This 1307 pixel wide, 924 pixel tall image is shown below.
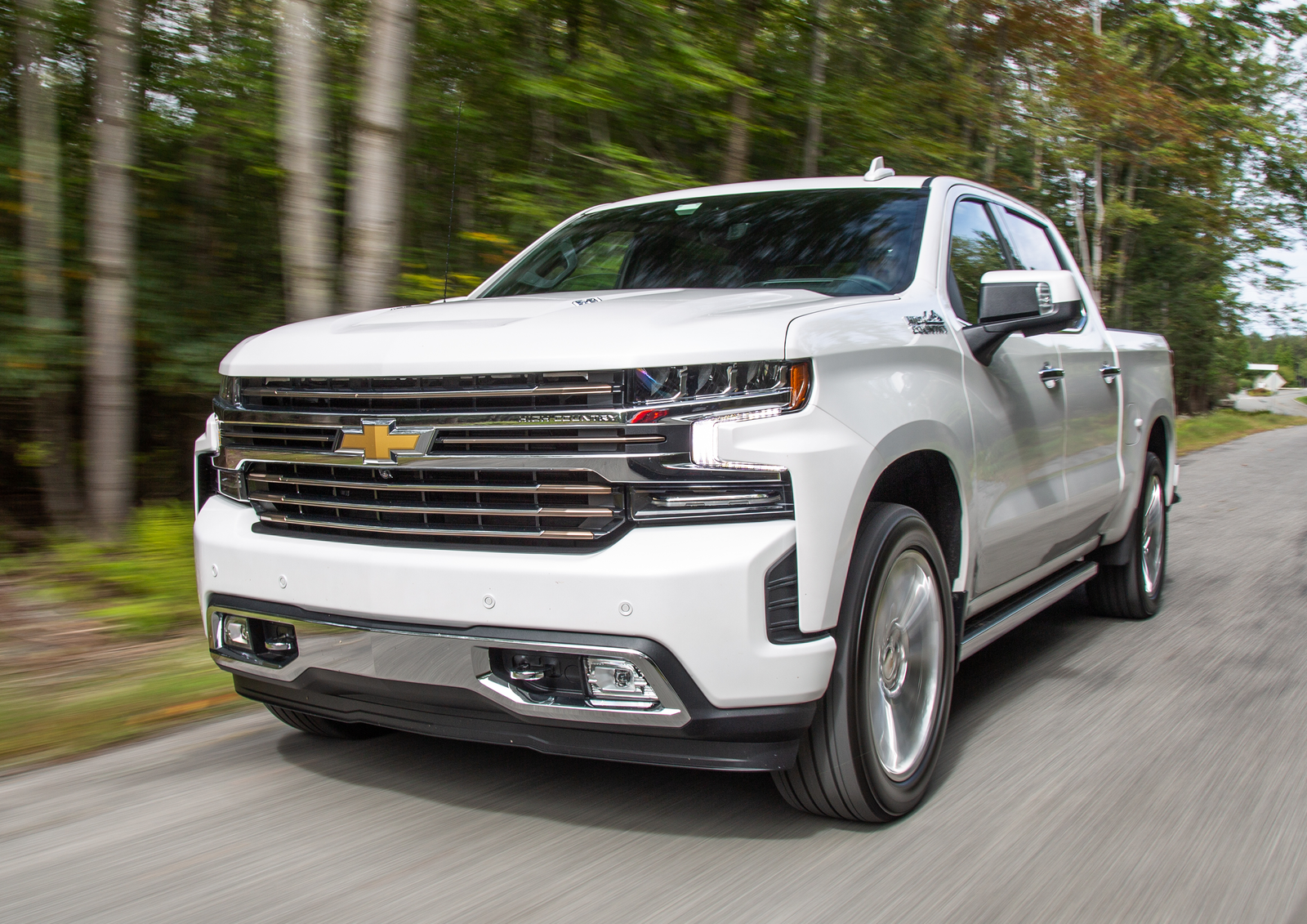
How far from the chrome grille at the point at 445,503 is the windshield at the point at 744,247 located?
1282 millimetres

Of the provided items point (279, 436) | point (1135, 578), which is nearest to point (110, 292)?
point (279, 436)

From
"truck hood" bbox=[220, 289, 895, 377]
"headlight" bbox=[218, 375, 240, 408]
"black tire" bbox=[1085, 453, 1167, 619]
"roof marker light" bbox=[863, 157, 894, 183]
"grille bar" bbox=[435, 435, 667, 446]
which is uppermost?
"roof marker light" bbox=[863, 157, 894, 183]

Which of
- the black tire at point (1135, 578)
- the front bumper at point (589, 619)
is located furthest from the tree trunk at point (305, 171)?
the black tire at point (1135, 578)

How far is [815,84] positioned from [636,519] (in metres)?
8.50

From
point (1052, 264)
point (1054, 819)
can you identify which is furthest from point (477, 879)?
point (1052, 264)

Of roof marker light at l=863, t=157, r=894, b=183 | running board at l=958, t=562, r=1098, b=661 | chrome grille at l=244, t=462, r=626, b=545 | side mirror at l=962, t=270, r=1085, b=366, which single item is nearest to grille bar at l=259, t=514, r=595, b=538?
chrome grille at l=244, t=462, r=626, b=545

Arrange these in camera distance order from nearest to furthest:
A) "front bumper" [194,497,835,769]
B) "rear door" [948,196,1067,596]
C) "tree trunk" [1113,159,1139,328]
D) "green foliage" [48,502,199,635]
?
"front bumper" [194,497,835,769] < "rear door" [948,196,1067,596] < "green foliage" [48,502,199,635] < "tree trunk" [1113,159,1139,328]

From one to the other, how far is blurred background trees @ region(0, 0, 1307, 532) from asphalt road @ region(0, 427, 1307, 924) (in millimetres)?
2082

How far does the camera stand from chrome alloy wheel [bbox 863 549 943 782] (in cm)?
311

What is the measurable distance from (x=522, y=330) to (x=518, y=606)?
68 centimetres

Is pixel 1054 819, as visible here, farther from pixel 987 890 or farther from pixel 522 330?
pixel 522 330

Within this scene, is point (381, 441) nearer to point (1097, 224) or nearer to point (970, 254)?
point (970, 254)

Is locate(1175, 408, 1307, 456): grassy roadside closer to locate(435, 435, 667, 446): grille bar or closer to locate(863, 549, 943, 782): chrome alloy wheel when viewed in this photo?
locate(863, 549, 943, 782): chrome alloy wheel

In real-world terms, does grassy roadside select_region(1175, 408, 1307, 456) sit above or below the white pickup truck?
below
